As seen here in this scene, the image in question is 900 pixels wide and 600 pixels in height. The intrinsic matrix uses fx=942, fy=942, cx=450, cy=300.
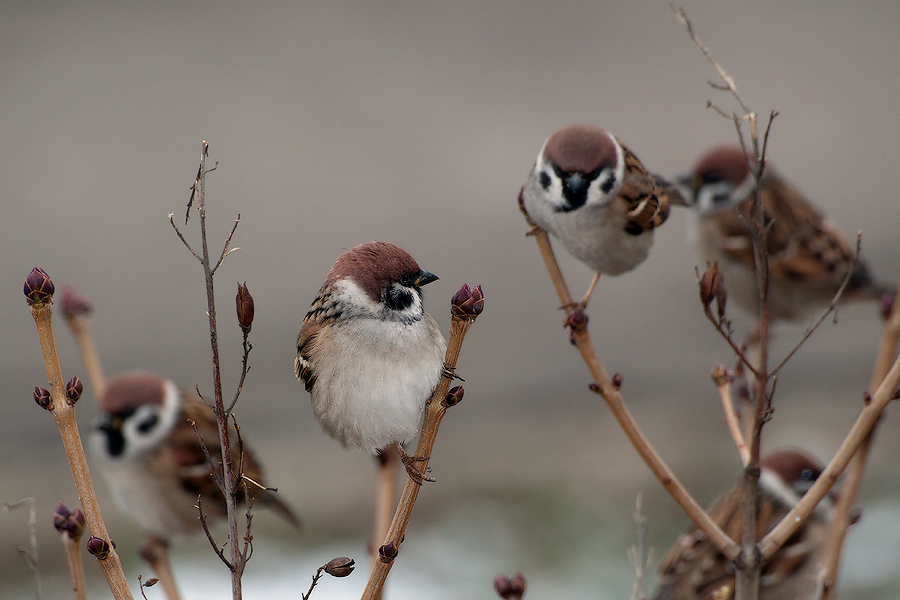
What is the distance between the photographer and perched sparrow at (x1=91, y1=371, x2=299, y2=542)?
7.99 ft

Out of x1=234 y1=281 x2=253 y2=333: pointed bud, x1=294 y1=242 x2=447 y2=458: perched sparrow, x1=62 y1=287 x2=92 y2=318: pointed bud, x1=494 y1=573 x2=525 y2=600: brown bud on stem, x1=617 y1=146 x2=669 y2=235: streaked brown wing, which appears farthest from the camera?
x1=617 y1=146 x2=669 y2=235: streaked brown wing

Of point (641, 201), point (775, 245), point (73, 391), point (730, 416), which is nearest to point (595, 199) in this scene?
point (641, 201)

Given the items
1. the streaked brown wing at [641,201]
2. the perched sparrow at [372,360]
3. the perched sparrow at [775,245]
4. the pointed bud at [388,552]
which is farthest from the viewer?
the perched sparrow at [775,245]

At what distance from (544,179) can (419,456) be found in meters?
0.93

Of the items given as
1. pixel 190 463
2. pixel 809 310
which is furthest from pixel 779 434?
pixel 190 463

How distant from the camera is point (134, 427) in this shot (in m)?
2.47

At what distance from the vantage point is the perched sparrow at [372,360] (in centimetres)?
136

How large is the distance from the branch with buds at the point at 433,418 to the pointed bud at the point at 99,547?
0.28 m

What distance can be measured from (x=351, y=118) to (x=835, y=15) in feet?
13.4

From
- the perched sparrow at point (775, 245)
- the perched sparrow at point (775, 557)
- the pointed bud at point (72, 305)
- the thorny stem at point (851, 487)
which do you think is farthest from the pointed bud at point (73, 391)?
the perched sparrow at point (775, 245)

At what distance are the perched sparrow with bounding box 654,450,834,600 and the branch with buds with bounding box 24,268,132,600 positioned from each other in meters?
1.38

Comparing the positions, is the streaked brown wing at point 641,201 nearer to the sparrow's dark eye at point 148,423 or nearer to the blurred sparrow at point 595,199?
the blurred sparrow at point 595,199

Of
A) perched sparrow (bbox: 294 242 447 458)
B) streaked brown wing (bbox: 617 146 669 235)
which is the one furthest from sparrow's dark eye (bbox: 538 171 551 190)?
perched sparrow (bbox: 294 242 447 458)

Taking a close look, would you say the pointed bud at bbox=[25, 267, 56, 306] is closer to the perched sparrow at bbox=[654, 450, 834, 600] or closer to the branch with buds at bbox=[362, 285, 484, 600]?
the branch with buds at bbox=[362, 285, 484, 600]
